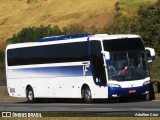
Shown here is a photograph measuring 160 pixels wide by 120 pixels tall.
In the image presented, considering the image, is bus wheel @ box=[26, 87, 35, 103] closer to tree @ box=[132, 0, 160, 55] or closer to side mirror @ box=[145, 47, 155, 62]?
side mirror @ box=[145, 47, 155, 62]

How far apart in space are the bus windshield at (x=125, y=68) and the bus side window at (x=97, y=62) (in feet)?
1.75

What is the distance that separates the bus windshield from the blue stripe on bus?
163 centimetres

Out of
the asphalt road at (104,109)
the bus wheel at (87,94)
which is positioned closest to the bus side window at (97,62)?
the bus wheel at (87,94)

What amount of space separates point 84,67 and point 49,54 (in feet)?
11.0

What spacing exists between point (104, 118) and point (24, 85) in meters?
19.9

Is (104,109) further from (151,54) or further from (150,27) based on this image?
(150,27)

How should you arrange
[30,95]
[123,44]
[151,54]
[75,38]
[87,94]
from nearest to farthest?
1. [123,44]
2. [151,54]
3. [87,94]
4. [75,38]
5. [30,95]

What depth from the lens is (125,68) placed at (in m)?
29.9

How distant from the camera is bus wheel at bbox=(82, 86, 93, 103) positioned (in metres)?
31.6

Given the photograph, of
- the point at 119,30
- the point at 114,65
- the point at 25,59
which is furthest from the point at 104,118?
the point at 119,30

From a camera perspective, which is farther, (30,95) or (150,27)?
(150,27)

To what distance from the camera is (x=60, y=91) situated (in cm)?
3450

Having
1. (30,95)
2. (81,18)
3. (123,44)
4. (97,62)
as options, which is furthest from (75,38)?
(81,18)

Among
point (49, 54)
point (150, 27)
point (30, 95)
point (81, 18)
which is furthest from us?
point (81, 18)
